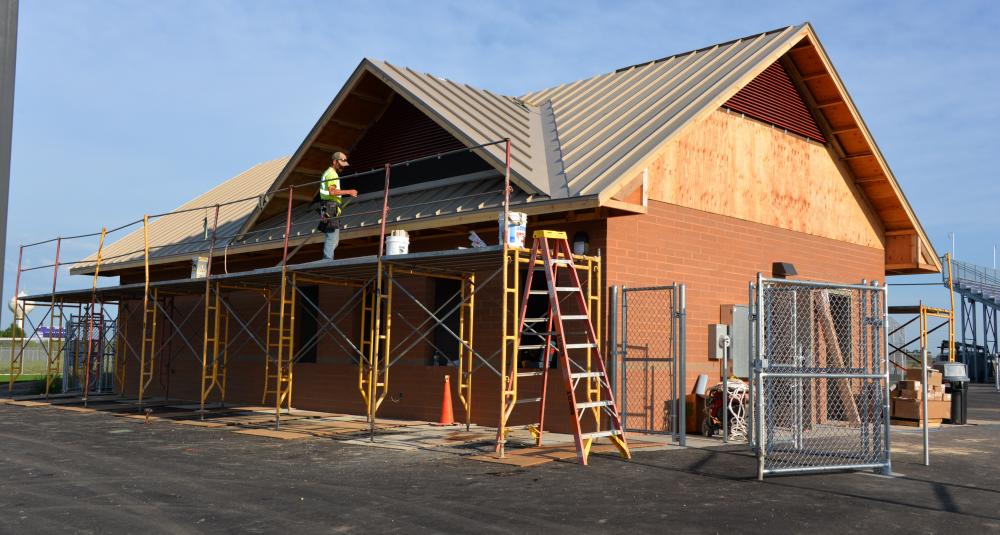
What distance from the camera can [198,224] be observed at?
79.9 feet

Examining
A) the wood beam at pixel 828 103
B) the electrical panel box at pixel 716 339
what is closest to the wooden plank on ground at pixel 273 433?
the electrical panel box at pixel 716 339

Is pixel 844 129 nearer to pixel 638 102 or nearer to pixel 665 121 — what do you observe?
pixel 638 102

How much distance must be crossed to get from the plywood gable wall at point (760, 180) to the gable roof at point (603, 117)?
0.50 m

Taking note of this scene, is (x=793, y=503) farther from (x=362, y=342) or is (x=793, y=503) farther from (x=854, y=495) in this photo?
(x=362, y=342)

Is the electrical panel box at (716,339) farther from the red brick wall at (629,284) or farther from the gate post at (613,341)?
the gate post at (613,341)

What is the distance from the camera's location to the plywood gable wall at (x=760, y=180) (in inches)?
587

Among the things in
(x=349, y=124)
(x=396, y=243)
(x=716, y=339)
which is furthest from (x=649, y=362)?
(x=349, y=124)

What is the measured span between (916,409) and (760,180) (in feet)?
18.2

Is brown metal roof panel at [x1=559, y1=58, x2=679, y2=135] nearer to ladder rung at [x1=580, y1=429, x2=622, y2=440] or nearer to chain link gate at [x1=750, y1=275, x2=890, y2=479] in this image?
chain link gate at [x1=750, y1=275, x2=890, y2=479]

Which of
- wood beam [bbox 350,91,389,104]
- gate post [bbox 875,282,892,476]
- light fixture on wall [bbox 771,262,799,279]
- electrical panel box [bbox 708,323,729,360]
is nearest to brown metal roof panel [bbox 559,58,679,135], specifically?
wood beam [bbox 350,91,389,104]

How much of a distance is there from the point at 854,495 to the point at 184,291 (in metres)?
15.2

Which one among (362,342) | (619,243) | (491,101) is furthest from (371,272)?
(491,101)

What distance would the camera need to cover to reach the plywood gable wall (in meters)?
14.9

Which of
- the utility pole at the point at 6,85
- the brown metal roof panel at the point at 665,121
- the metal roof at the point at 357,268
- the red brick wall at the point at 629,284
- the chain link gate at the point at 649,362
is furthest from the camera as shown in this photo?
the red brick wall at the point at 629,284
